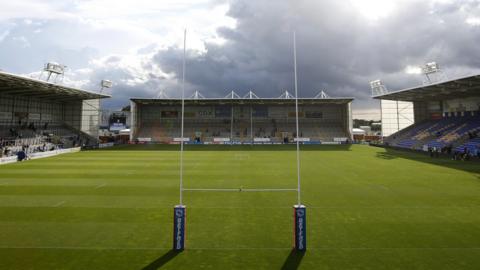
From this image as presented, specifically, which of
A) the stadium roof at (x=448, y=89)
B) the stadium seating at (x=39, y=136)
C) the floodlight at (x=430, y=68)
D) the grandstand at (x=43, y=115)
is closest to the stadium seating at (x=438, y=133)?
the stadium roof at (x=448, y=89)

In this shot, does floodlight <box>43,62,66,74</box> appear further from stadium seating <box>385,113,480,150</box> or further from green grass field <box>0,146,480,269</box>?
stadium seating <box>385,113,480,150</box>

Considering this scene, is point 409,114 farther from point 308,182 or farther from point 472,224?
point 472,224

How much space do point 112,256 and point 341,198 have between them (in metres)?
11.0

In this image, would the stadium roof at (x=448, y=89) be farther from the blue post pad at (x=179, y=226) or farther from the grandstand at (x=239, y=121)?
the blue post pad at (x=179, y=226)

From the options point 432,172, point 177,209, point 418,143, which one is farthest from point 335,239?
point 418,143

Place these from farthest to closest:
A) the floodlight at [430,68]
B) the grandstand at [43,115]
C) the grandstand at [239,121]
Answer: the grandstand at [239,121] → the floodlight at [430,68] → the grandstand at [43,115]

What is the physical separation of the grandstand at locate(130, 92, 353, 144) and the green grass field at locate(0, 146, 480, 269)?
150 ft

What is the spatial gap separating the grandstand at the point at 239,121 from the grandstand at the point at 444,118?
1469 cm

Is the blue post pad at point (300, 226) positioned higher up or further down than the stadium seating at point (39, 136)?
further down

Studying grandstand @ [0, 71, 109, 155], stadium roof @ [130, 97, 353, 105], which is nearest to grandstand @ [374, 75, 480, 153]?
stadium roof @ [130, 97, 353, 105]

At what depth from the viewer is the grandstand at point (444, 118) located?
1452 inches

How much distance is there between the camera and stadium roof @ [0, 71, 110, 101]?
34.2 meters

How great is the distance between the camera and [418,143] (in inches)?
1753

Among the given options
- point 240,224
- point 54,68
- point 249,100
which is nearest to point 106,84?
point 54,68
